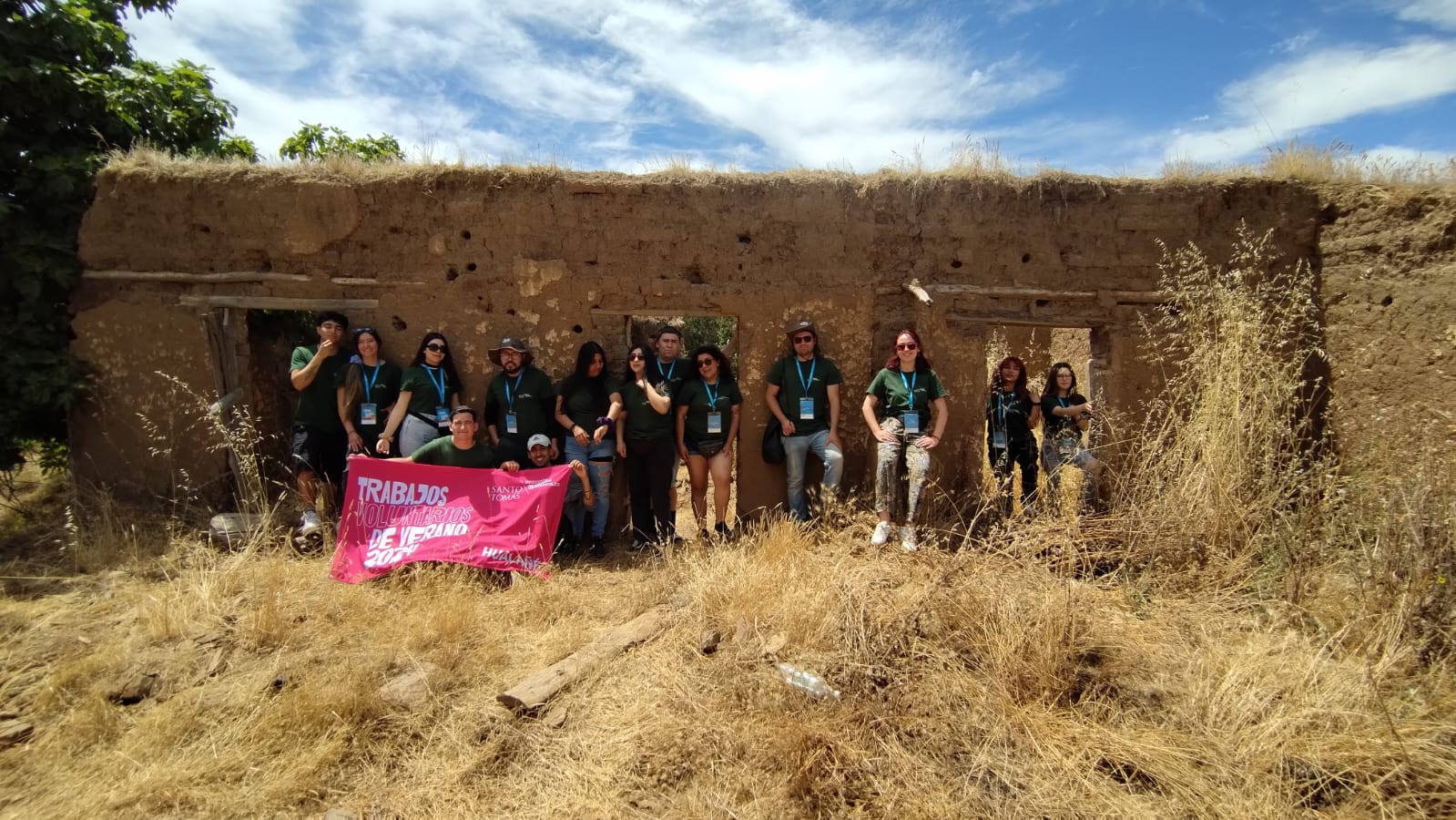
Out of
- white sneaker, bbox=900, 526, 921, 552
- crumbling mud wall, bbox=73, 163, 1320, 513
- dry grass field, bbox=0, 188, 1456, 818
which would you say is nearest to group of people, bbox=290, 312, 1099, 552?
white sneaker, bbox=900, 526, 921, 552

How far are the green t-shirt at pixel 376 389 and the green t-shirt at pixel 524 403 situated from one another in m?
0.75

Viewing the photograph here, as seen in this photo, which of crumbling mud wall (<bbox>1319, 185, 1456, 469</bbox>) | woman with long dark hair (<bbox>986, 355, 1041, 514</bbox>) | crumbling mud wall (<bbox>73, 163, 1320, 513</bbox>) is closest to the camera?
crumbling mud wall (<bbox>1319, 185, 1456, 469</bbox>)

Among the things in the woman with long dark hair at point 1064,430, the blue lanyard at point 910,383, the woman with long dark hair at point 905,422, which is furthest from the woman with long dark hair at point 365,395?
the woman with long dark hair at point 1064,430

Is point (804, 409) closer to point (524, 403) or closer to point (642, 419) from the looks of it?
point (642, 419)

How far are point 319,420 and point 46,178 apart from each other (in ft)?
10.5

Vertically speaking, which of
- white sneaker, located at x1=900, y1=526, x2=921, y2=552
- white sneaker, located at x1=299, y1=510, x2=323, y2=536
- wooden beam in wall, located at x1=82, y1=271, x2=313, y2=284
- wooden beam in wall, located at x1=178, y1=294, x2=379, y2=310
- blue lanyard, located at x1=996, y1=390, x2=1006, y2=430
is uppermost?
wooden beam in wall, located at x1=82, y1=271, x2=313, y2=284

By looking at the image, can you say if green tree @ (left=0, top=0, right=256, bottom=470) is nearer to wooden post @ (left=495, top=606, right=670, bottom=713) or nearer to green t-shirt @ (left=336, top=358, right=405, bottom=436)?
green t-shirt @ (left=336, top=358, right=405, bottom=436)

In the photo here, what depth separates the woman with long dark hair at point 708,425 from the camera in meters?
5.32

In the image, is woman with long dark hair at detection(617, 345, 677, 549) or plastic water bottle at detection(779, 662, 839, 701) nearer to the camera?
plastic water bottle at detection(779, 662, 839, 701)

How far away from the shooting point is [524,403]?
527 cm

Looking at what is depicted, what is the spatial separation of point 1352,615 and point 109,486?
8.65 meters

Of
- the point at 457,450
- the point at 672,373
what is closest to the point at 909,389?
the point at 672,373

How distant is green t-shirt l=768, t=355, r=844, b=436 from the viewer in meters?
5.41

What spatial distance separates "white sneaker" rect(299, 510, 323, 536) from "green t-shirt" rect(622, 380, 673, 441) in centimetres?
235
